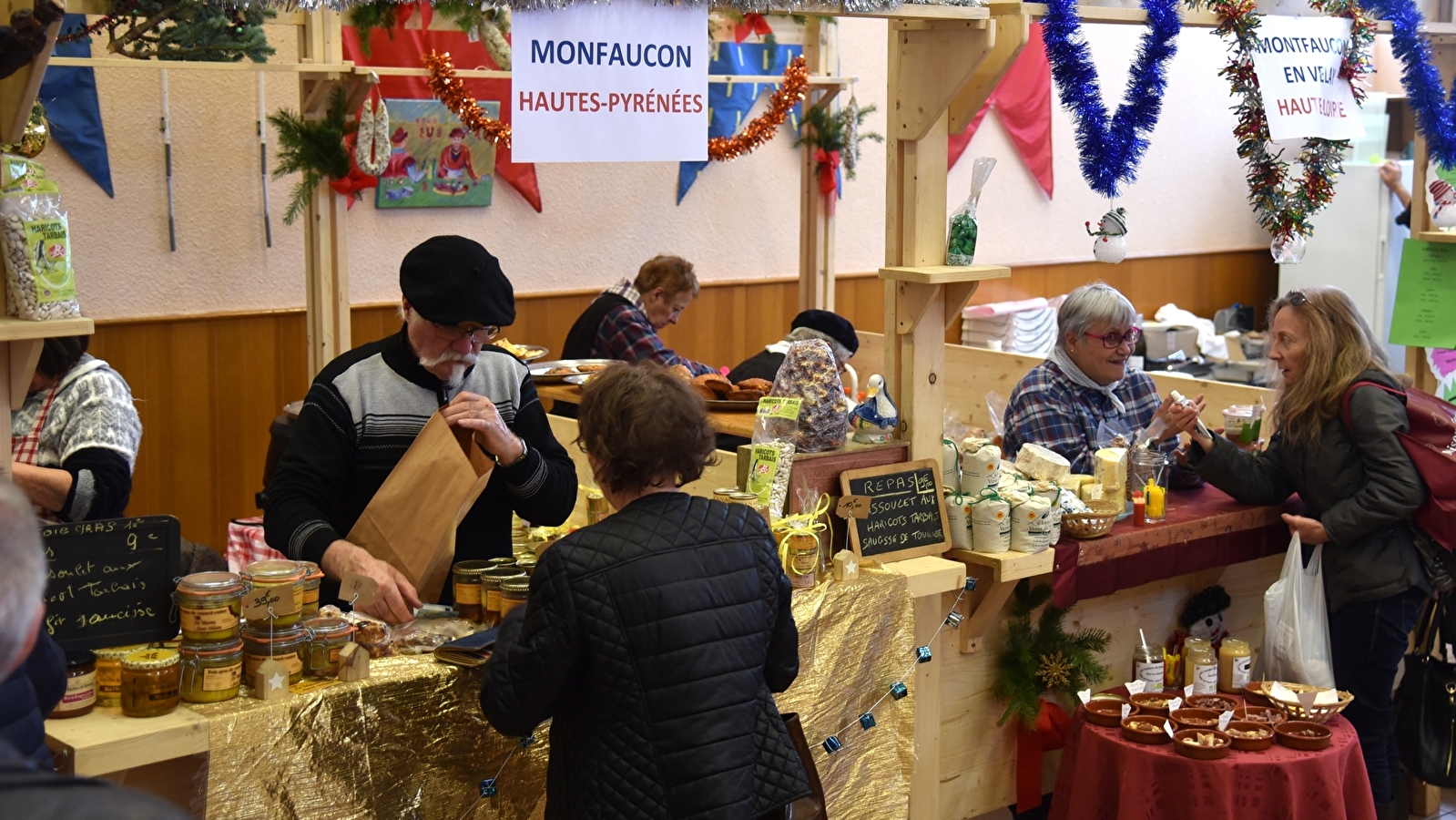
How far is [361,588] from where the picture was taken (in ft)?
8.70

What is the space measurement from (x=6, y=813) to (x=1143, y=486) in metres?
3.35

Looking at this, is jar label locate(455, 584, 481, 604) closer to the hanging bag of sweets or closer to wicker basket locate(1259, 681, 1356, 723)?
the hanging bag of sweets

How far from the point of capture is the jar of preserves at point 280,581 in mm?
2447

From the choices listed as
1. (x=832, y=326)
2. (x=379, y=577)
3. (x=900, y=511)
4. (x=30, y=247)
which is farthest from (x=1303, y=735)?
(x=30, y=247)

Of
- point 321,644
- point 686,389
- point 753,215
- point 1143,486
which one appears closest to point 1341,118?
point 1143,486

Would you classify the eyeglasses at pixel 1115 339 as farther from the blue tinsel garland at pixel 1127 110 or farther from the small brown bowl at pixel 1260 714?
the small brown bowl at pixel 1260 714

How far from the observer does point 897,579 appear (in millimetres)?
3273

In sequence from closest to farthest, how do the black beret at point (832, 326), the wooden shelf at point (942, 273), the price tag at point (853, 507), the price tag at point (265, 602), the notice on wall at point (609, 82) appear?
the price tag at point (265, 602) → the notice on wall at point (609, 82) → the price tag at point (853, 507) → the wooden shelf at point (942, 273) → the black beret at point (832, 326)

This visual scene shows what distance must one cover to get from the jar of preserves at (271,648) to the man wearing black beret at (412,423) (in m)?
0.23

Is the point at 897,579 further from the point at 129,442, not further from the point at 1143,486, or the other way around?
the point at 129,442

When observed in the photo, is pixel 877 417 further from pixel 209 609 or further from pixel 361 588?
pixel 209 609

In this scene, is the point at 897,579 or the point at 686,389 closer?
the point at 686,389

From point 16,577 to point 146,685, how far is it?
1.07m

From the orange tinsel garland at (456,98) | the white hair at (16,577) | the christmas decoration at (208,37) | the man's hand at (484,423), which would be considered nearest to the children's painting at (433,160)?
the orange tinsel garland at (456,98)
